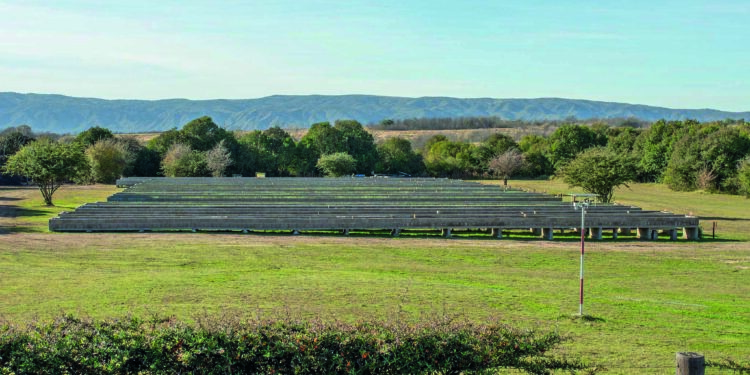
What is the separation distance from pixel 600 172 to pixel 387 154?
151ft

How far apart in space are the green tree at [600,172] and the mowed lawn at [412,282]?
1235cm

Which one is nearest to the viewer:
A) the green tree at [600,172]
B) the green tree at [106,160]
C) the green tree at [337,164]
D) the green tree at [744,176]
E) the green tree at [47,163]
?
the green tree at [47,163]

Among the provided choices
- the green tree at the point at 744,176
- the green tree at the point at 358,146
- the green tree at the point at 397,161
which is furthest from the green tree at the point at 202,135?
the green tree at the point at 744,176

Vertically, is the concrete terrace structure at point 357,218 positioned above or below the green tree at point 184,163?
below

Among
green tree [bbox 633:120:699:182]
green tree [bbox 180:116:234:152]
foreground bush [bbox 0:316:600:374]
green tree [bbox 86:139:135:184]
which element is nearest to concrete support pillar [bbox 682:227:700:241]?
foreground bush [bbox 0:316:600:374]

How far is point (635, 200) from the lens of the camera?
60.1 metres

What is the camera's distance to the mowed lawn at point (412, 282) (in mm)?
14211

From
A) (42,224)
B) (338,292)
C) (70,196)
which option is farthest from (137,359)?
(70,196)

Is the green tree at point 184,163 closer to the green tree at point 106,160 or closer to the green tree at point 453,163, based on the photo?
the green tree at point 106,160

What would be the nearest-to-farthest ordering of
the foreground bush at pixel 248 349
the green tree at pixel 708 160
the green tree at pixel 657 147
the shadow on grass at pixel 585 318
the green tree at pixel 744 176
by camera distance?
the foreground bush at pixel 248 349, the shadow on grass at pixel 585 318, the green tree at pixel 744 176, the green tree at pixel 708 160, the green tree at pixel 657 147

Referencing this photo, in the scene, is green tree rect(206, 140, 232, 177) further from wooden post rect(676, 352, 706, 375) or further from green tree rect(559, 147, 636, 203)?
wooden post rect(676, 352, 706, 375)

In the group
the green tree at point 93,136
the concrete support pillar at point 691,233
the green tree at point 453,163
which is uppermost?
the green tree at point 93,136

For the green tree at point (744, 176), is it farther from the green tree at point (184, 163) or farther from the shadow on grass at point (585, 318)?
the shadow on grass at point (585, 318)

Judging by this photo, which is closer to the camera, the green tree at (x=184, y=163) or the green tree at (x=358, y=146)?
the green tree at (x=184, y=163)
